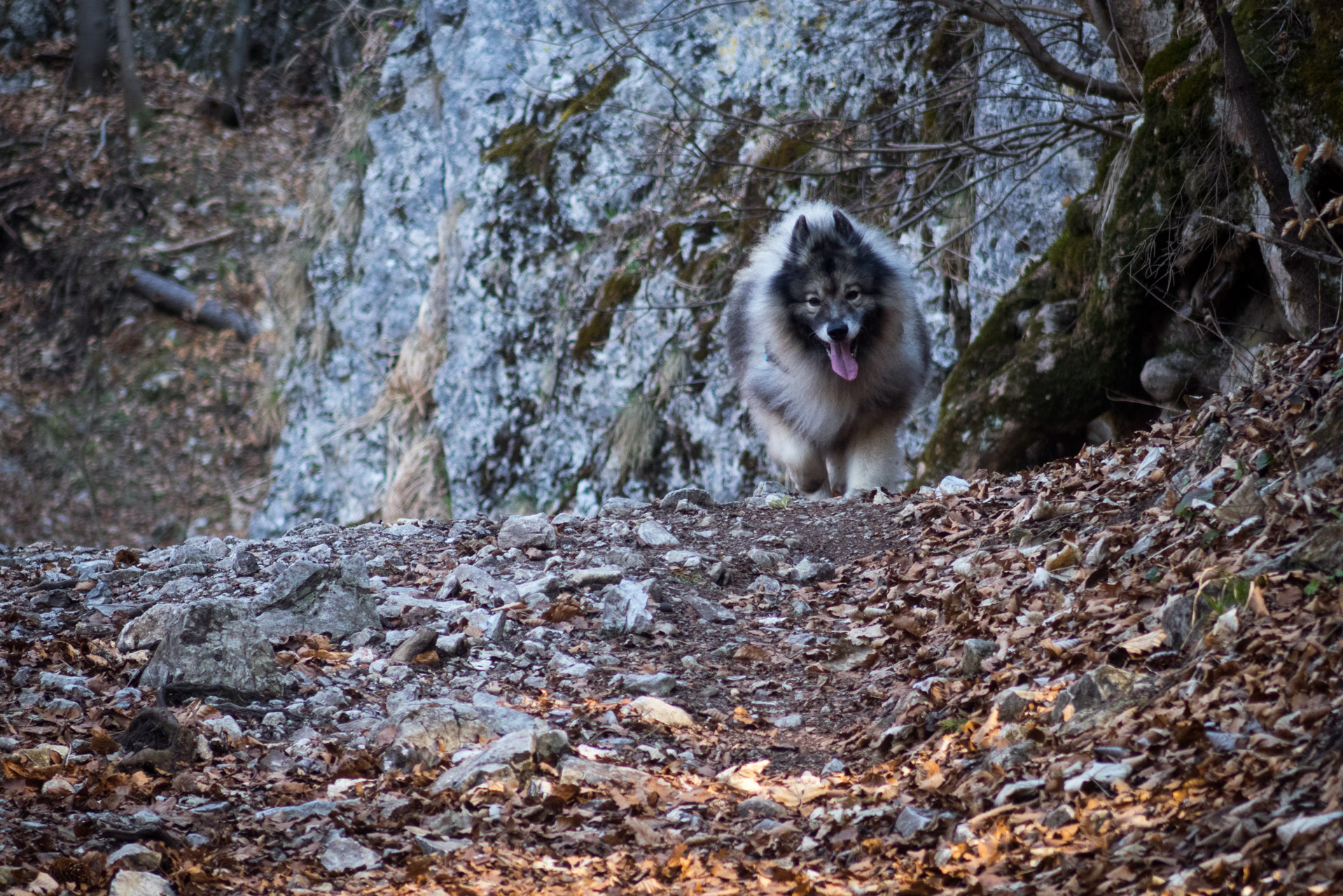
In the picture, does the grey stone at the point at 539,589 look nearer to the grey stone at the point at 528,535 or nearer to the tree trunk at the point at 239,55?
the grey stone at the point at 528,535

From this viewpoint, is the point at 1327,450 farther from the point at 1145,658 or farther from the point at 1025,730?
the point at 1025,730

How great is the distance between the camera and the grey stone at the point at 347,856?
212cm

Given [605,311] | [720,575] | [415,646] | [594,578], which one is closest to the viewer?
[415,646]

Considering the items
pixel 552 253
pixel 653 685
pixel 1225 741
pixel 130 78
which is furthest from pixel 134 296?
pixel 1225 741

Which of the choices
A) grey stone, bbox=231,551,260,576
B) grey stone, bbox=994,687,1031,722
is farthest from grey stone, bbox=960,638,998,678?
grey stone, bbox=231,551,260,576

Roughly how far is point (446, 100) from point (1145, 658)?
9976 mm

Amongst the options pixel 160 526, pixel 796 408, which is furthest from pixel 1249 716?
pixel 160 526

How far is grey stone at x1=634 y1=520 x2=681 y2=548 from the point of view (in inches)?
172

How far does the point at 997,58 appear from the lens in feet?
22.7

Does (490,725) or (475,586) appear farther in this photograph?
(475,586)

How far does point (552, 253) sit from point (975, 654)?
24.8 ft

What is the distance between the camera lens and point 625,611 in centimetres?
353

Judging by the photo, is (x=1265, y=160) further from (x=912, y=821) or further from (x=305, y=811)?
(x=305, y=811)

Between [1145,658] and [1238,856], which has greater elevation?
[1145,658]
